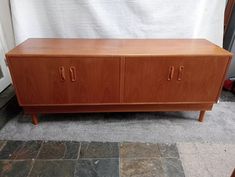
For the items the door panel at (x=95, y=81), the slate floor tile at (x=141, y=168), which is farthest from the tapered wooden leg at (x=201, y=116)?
the door panel at (x=95, y=81)

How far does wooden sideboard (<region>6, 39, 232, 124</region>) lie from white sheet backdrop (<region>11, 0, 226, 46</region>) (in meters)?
0.22

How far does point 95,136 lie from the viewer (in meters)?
1.49

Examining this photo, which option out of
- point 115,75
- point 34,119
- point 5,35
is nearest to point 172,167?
point 115,75

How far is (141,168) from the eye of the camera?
123cm

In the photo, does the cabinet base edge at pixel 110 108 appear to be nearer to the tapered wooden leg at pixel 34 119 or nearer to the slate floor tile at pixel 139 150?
the tapered wooden leg at pixel 34 119

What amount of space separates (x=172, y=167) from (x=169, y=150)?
15cm

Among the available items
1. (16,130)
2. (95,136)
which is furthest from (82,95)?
(16,130)

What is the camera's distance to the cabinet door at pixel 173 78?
52.7 inches

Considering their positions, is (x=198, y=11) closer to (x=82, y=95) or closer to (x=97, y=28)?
(x=97, y=28)

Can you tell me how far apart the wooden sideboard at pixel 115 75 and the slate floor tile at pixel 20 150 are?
0.87 feet

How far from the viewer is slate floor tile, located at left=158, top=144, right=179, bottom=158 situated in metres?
1.32

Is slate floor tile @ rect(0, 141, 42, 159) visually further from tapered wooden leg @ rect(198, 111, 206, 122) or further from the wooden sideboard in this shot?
tapered wooden leg @ rect(198, 111, 206, 122)

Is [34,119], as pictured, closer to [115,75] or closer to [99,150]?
[99,150]

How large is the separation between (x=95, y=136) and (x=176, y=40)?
1.11m
